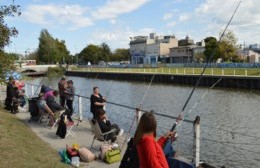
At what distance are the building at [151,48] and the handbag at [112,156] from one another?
128782 millimetres

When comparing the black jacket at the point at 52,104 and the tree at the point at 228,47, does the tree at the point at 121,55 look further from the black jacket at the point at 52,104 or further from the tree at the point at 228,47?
the black jacket at the point at 52,104

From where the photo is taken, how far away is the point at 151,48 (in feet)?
505

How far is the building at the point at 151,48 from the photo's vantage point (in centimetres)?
14625

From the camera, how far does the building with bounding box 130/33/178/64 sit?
14625cm

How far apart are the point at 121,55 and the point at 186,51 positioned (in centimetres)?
3827

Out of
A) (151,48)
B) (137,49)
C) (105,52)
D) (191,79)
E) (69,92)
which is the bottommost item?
(191,79)

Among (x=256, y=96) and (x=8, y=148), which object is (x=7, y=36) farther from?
(x=256, y=96)

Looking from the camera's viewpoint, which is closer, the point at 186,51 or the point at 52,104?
the point at 52,104

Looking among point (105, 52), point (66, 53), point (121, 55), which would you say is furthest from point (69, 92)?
point (121, 55)

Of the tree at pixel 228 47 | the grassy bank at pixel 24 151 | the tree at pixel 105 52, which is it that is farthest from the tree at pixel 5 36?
the tree at pixel 105 52

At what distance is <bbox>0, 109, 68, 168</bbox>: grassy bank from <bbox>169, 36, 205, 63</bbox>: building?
110m

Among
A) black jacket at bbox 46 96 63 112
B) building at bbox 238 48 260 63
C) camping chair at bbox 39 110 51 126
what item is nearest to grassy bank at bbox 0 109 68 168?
black jacket at bbox 46 96 63 112

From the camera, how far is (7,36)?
324 inches

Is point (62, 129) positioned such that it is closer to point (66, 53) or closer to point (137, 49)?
point (66, 53)
